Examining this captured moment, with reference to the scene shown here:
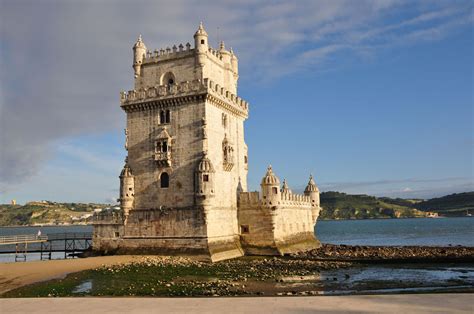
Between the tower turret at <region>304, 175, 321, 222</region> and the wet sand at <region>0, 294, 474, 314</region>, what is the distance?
3760 centimetres

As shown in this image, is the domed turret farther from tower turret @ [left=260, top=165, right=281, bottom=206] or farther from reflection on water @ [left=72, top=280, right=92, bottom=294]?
reflection on water @ [left=72, top=280, right=92, bottom=294]

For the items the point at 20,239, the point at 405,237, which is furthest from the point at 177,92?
the point at 405,237

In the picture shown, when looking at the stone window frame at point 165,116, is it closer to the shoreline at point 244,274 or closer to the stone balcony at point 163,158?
the stone balcony at point 163,158

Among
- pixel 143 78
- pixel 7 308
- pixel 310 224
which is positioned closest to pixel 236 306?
pixel 7 308

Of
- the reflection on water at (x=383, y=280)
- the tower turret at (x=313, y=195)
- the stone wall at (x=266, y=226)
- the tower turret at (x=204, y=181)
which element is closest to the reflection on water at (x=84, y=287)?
the reflection on water at (x=383, y=280)

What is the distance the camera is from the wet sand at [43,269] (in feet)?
94.5

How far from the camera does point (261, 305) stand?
52.0 feet

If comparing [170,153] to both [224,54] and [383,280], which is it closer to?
[224,54]

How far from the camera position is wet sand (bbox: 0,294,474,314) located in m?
14.7

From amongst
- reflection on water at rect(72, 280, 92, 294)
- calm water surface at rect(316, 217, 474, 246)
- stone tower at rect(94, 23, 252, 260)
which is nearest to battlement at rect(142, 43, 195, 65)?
stone tower at rect(94, 23, 252, 260)

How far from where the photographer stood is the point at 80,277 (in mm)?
29391

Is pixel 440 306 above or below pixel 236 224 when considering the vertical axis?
below

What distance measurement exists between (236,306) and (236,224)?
26.6m

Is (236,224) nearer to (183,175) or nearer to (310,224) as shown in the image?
(183,175)
